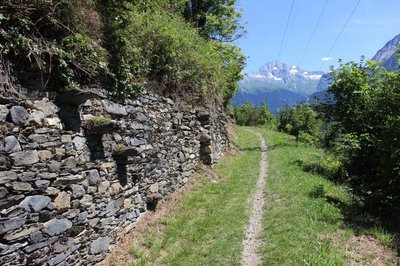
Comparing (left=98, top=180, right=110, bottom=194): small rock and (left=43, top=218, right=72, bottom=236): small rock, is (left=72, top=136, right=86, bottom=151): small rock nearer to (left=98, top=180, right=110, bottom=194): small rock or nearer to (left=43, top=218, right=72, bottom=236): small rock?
(left=98, top=180, right=110, bottom=194): small rock

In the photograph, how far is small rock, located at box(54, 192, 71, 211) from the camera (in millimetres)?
6203

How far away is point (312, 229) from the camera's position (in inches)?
339

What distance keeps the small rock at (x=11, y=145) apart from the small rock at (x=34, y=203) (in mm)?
799

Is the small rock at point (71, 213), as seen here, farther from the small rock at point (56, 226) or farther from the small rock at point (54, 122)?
the small rock at point (54, 122)

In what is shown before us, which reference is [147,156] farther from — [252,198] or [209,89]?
[209,89]

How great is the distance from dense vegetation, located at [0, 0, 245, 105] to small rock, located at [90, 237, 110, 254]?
10.3 ft

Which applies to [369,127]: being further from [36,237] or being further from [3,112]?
[3,112]

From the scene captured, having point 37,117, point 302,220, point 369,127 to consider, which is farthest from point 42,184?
point 369,127

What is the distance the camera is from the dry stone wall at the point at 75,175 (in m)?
5.41

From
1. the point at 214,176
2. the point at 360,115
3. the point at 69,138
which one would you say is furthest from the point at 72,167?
the point at 360,115

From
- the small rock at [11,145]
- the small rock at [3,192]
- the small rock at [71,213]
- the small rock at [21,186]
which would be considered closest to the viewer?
the small rock at [3,192]

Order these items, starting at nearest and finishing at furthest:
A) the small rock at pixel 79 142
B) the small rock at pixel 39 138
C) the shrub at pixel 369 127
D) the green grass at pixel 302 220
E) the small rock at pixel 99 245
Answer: the small rock at pixel 39 138, the small rock at pixel 79 142, the small rock at pixel 99 245, the green grass at pixel 302 220, the shrub at pixel 369 127

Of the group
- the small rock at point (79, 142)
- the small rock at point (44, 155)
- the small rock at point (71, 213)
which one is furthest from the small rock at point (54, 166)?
the small rock at point (71, 213)

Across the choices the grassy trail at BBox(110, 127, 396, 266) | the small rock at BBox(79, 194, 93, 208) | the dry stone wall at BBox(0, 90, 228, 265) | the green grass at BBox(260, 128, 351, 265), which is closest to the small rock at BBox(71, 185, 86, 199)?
the dry stone wall at BBox(0, 90, 228, 265)
